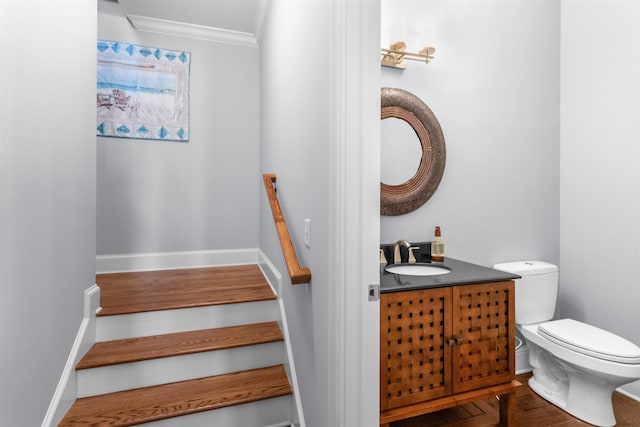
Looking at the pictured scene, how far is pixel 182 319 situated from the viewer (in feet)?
6.36

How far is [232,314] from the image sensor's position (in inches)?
Result: 79.3

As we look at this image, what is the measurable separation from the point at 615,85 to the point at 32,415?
3601mm

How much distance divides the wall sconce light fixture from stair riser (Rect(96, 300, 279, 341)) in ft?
5.56

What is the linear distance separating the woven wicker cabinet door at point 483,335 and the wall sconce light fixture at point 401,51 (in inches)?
55.0

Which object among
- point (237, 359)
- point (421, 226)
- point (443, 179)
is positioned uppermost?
point (443, 179)

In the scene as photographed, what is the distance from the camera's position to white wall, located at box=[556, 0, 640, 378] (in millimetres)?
2090

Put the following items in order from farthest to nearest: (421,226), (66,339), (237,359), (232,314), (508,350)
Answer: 1. (421,226)
2. (232,314)
3. (237,359)
4. (508,350)
5. (66,339)

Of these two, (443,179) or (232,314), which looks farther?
(443,179)

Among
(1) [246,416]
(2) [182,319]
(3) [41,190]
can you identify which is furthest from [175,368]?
(3) [41,190]

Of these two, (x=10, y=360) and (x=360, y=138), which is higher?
(x=360, y=138)

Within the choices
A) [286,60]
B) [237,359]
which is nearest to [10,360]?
[237,359]

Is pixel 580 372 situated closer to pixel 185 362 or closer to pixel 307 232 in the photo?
pixel 307 232

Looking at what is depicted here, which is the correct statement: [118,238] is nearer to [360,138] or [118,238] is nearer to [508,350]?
[360,138]

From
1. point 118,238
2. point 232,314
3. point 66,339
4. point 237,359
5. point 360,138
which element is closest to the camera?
point 360,138
